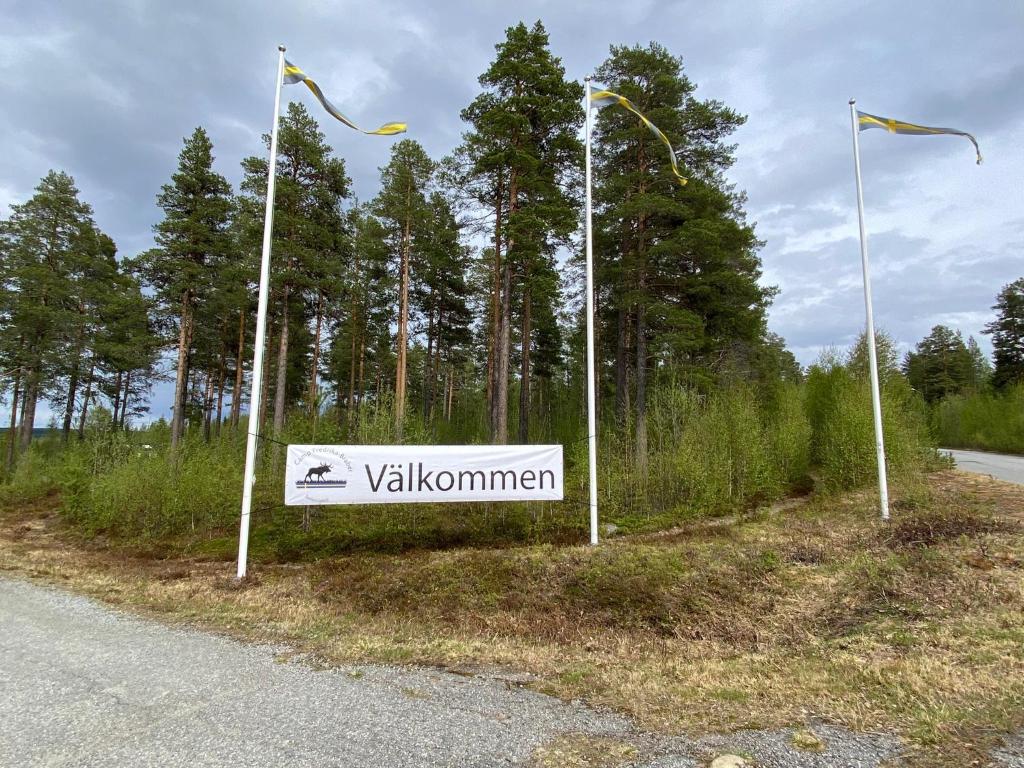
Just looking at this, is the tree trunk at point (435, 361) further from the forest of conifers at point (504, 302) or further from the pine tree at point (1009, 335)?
the pine tree at point (1009, 335)

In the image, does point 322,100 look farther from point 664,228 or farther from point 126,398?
point 126,398

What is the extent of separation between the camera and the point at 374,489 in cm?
867

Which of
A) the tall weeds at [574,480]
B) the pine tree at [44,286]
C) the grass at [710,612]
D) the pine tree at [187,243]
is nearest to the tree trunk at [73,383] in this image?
the pine tree at [44,286]

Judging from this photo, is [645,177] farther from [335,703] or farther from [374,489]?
[335,703]

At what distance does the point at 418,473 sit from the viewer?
28.9ft

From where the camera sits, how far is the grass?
12.4ft

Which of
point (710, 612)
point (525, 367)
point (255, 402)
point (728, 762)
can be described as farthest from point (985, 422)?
point (255, 402)

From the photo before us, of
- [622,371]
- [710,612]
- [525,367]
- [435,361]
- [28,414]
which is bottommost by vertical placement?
[710,612]

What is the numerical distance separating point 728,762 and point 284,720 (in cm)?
291

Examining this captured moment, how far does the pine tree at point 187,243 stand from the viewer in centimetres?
2116

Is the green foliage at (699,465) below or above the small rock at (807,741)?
above

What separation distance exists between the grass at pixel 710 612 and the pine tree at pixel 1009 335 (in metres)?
37.5

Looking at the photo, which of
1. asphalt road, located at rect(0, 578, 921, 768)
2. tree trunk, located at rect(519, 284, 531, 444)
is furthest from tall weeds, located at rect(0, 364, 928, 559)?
asphalt road, located at rect(0, 578, 921, 768)

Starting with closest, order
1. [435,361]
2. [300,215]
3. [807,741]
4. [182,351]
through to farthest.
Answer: [807,741]
[300,215]
[182,351]
[435,361]
